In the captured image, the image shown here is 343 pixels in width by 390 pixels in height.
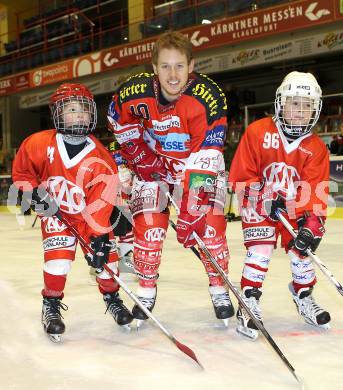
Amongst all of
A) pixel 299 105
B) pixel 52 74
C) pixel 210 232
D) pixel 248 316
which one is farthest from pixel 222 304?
pixel 52 74

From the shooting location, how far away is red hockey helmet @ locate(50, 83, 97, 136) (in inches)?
97.1

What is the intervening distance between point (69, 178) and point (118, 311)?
65 centimetres

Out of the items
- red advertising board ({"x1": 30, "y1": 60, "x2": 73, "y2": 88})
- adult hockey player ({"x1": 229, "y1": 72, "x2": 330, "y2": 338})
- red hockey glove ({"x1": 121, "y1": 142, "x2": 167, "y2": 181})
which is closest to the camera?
adult hockey player ({"x1": 229, "y1": 72, "x2": 330, "y2": 338})

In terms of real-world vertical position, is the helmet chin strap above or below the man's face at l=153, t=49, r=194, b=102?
below

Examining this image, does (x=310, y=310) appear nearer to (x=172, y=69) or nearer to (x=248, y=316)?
(x=248, y=316)

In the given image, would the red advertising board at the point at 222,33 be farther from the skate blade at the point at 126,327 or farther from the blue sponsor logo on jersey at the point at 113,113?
the skate blade at the point at 126,327

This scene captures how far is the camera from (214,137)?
2.46 m

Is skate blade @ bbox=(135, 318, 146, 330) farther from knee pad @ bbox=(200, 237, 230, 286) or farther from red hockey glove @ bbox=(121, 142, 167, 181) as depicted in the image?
red hockey glove @ bbox=(121, 142, 167, 181)

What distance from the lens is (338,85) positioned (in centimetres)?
1233

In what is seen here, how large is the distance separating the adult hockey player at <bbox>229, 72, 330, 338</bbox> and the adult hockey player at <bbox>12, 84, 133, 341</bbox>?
0.60 m

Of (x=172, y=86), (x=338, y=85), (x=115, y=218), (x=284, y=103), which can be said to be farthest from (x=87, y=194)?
(x=338, y=85)

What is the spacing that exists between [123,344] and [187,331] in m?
0.32

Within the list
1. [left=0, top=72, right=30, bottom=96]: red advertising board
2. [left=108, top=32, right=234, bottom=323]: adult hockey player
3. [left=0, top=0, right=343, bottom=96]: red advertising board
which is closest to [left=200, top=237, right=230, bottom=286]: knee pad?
[left=108, top=32, right=234, bottom=323]: adult hockey player

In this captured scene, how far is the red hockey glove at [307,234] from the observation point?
7.53ft
